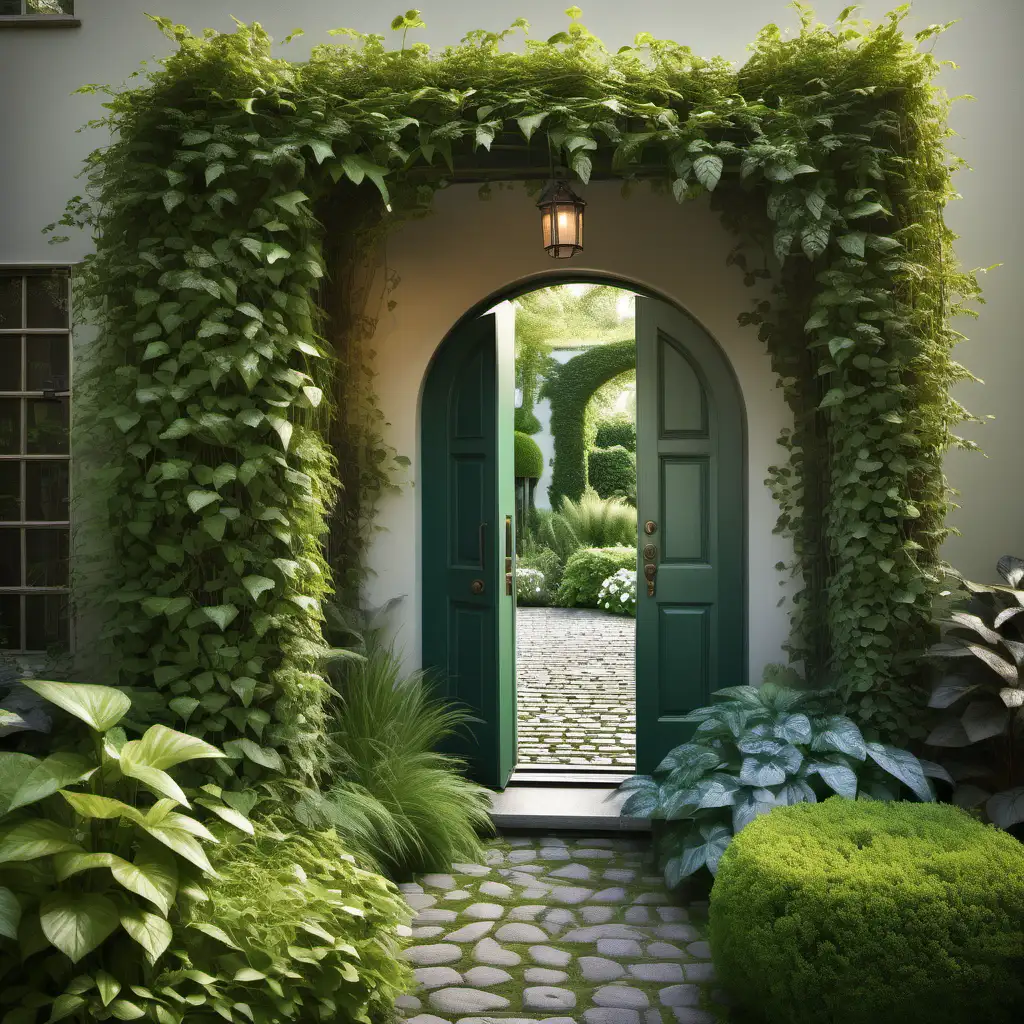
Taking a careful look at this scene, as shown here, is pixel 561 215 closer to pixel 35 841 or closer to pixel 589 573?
pixel 35 841

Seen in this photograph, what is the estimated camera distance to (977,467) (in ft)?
15.3

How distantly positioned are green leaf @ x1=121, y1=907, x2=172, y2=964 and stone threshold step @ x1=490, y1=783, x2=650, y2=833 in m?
2.59

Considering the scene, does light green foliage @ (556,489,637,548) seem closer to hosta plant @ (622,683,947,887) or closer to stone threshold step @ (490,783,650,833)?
stone threshold step @ (490,783,650,833)

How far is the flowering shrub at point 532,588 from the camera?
14602 mm

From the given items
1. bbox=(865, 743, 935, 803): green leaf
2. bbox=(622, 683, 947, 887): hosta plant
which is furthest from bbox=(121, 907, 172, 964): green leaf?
bbox=(865, 743, 935, 803): green leaf

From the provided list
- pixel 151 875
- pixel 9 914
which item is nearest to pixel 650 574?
pixel 151 875

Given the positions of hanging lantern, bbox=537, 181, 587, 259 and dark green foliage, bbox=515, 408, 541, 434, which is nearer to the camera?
hanging lantern, bbox=537, 181, 587, 259

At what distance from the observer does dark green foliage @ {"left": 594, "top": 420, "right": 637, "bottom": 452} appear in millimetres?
17422

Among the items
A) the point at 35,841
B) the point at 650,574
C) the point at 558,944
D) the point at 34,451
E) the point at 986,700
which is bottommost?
the point at 558,944

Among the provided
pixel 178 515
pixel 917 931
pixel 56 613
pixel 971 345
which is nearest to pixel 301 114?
pixel 178 515

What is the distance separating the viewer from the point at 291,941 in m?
2.94

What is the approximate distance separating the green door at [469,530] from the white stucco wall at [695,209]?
0.91 m

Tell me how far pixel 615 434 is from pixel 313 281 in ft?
45.3

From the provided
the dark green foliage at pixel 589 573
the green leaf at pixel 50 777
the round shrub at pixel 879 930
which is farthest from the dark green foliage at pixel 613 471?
the green leaf at pixel 50 777
